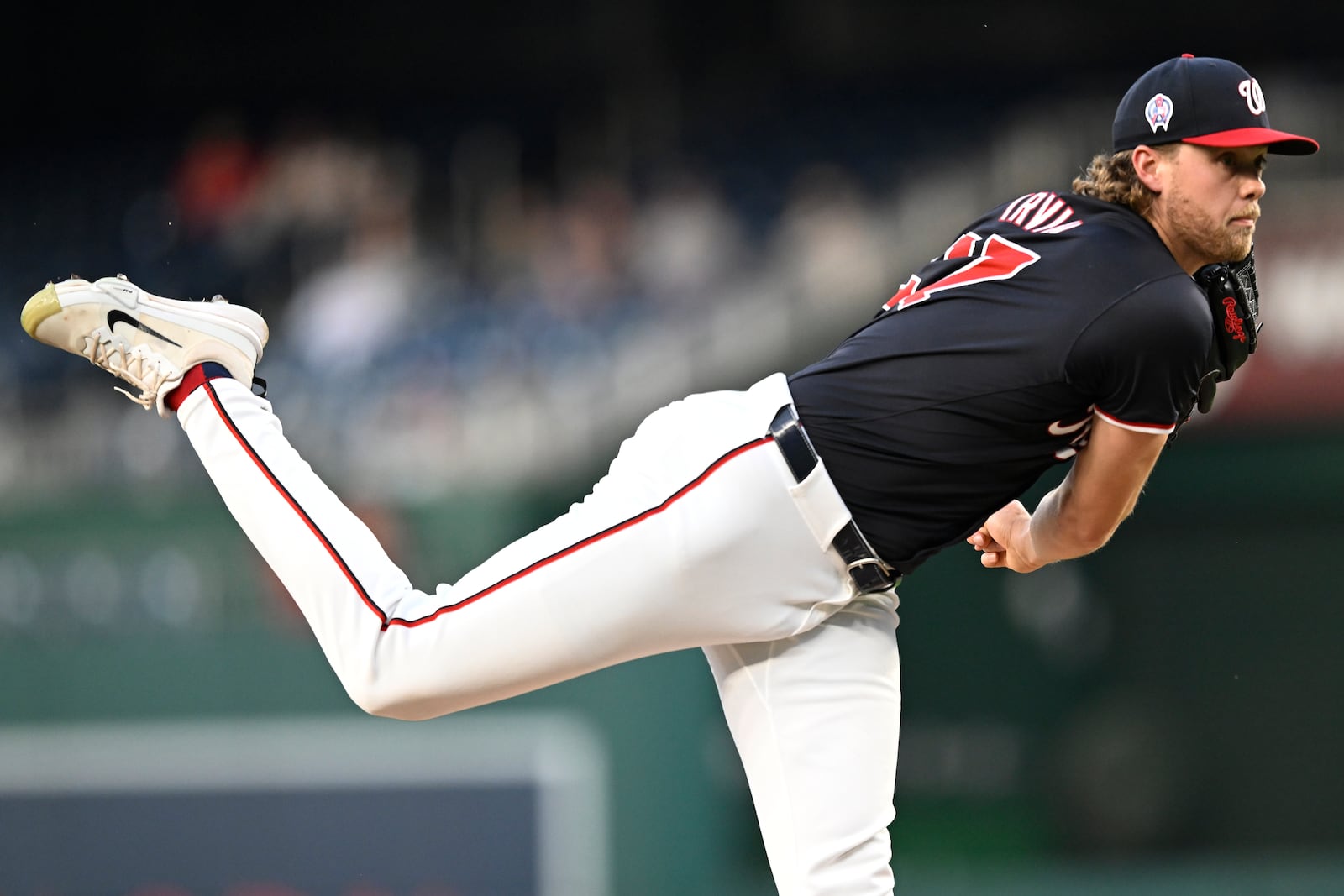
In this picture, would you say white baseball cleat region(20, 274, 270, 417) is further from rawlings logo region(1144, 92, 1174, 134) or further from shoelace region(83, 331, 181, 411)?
rawlings logo region(1144, 92, 1174, 134)

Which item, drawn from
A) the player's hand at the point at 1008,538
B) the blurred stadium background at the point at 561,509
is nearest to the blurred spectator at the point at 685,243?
the blurred stadium background at the point at 561,509

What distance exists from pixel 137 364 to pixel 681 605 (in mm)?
1128

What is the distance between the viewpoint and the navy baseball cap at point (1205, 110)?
253 centimetres

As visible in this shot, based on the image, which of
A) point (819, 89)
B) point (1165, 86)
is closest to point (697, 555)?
point (1165, 86)

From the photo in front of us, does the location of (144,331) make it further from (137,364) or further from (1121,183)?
(1121,183)

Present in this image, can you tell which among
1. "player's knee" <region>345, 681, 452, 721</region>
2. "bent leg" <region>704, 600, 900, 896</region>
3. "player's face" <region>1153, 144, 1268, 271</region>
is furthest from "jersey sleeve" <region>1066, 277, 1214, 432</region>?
"player's knee" <region>345, 681, 452, 721</region>

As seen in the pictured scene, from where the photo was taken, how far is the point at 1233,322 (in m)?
2.71

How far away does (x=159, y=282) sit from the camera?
712cm

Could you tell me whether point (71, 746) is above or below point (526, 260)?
below

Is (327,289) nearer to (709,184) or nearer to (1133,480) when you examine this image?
(709,184)

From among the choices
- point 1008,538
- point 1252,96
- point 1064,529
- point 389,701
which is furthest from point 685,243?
point 389,701

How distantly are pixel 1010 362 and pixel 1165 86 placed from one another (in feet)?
1.79

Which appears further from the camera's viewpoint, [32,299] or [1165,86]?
[32,299]

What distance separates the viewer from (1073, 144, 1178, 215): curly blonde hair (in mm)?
2631
